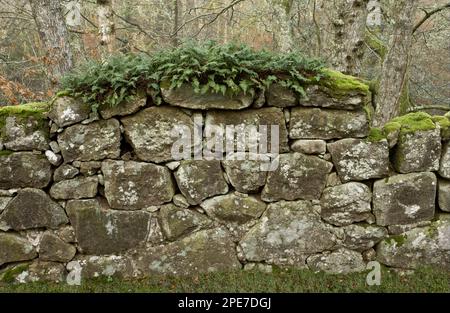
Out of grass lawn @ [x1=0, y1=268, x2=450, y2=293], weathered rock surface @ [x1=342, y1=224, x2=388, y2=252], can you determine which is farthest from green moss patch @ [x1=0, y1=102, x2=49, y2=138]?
weathered rock surface @ [x1=342, y1=224, x2=388, y2=252]

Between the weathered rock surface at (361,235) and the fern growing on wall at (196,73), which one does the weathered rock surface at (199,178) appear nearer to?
the fern growing on wall at (196,73)

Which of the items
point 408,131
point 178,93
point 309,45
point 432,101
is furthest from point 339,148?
point 432,101

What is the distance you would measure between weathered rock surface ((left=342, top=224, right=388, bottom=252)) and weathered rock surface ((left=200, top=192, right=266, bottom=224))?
107 cm

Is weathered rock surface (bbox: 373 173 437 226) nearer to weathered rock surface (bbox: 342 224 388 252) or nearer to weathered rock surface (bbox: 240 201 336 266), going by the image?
weathered rock surface (bbox: 342 224 388 252)

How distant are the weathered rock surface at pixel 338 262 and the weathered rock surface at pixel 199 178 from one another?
147cm

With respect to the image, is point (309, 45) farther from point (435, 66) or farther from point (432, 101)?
point (435, 66)

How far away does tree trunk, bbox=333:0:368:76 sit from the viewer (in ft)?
20.8

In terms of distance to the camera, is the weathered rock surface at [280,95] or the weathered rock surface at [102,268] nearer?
the weathered rock surface at [280,95]

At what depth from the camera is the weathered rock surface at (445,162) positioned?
459cm

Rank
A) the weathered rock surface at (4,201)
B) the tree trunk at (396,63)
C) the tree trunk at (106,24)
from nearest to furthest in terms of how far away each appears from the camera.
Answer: the weathered rock surface at (4,201)
the tree trunk at (396,63)
the tree trunk at (106,24)

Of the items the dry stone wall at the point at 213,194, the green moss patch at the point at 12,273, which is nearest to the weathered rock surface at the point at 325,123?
the dry stone wall at the point at 213,194

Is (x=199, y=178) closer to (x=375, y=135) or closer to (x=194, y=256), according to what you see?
(x=194, y=256)

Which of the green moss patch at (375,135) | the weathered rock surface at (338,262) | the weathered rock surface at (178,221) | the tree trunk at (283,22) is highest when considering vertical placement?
the tree trunk at (283,22)

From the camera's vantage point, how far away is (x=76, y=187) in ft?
15.0
